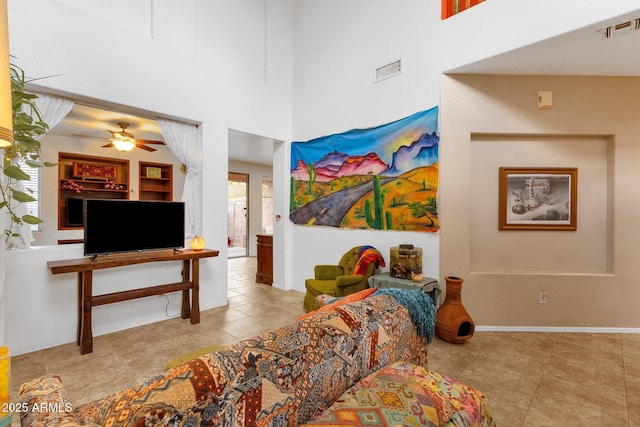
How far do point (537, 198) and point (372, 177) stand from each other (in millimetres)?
1853

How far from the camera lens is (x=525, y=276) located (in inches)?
129

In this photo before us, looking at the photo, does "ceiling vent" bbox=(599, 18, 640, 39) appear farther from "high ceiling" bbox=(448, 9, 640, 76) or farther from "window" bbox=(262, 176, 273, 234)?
→ "window" bbox=(262, 176, 273, 234)

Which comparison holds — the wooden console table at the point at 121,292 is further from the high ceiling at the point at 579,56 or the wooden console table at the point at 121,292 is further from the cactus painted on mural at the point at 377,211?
the high ceiling at the point at 579,56

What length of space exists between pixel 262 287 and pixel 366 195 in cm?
239

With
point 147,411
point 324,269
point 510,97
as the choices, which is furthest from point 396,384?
point 510,97

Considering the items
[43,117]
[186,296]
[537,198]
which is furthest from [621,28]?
[43,117]

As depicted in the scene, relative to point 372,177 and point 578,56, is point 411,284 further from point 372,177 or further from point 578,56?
point 578,56

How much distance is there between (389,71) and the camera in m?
3.80

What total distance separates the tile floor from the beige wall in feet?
1.10

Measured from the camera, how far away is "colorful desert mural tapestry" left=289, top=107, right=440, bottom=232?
11.2 ft

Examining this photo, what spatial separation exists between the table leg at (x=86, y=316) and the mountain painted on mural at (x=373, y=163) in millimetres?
2913

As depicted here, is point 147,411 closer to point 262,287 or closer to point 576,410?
point 576,410

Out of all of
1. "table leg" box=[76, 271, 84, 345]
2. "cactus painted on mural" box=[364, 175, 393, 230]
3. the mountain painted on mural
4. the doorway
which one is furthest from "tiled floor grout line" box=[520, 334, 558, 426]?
the doorway

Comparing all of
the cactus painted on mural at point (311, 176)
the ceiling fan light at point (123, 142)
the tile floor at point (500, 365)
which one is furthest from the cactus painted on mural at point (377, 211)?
the ceiling fan light at point (123, 142)
